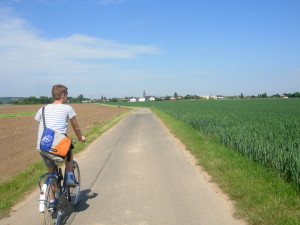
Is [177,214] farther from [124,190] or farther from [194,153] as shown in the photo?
[194,153]

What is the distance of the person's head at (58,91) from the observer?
4.68m

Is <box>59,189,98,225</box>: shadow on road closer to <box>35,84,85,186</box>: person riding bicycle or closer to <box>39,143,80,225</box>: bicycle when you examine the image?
<box>39,143,80,225</box>: bicycle

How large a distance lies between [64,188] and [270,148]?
5259mm

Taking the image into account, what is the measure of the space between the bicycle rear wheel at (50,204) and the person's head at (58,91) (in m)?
1.26

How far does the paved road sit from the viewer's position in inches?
180

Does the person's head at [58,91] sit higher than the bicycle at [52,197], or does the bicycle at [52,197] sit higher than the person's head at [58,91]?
the person's head at [58,91]

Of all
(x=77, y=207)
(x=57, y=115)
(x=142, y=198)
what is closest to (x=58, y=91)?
(x=57, y=115)

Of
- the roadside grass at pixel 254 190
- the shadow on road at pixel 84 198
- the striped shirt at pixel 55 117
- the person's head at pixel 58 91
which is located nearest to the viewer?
the roadside grass at pixel 254 190

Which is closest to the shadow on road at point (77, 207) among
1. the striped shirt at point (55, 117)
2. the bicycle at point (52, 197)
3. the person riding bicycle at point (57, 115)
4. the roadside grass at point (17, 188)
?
the bicycle at point (52, 197)

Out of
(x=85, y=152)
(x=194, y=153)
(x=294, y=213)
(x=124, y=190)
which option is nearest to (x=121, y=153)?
(x=85, y=152)

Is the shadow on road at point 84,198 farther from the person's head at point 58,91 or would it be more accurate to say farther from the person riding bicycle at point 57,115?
the person's head at point 58,91

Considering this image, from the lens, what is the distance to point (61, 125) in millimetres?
4551

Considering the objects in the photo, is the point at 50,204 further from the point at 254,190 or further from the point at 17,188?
the point at 254,190

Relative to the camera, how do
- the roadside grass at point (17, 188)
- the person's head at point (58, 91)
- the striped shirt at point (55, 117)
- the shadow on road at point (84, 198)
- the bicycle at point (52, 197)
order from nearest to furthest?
the bicycle at point (52, 197)
the striped shirt at point (55, 117)
the person's head at point (58, 91)
the shadow on road at point (84, 198)
the roadside grass at point (17, 188)
